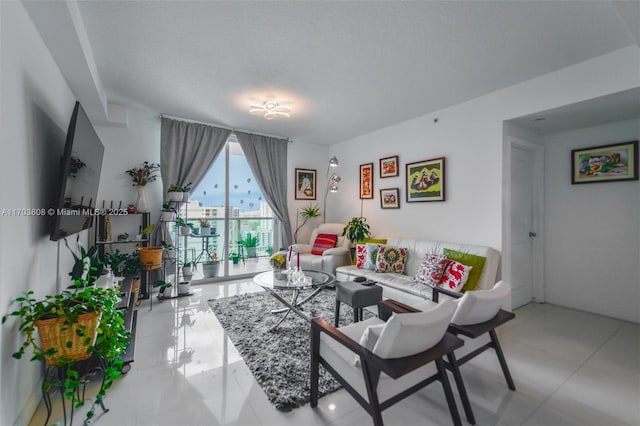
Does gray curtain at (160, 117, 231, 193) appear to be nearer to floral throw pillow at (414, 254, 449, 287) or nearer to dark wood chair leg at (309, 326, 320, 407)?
dark wood chair leg at (309, 326, 320, 407)

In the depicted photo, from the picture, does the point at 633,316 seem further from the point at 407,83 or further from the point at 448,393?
the point at 407,83

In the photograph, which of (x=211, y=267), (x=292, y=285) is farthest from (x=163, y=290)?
(x=292, y=285)

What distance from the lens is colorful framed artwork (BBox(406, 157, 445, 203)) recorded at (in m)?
3.69

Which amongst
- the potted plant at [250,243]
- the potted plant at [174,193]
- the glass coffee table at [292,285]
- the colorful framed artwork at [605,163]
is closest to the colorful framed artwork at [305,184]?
the potted plant at [250,243]

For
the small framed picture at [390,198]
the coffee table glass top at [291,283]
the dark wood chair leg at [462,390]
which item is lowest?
the dark wood chair leg at [462,390]

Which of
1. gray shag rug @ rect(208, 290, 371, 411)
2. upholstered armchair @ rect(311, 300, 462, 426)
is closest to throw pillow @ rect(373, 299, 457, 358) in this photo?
upholstered armchair @ rect(311, 300, 462, 426)

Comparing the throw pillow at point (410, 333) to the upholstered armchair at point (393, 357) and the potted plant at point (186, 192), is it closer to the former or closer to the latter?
the upholstered armchair at point (393, 357)

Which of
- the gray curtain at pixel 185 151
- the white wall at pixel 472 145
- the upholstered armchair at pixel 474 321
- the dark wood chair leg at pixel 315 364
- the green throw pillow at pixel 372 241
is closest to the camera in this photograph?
the upholstered armchair at pixel 474 321

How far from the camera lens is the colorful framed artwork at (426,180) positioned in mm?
3693

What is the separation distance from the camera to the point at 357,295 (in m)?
2.60

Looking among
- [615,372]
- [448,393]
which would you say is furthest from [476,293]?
[615,372]

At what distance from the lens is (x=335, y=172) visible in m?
5.67

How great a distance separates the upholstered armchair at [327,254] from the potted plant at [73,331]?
2656 mm

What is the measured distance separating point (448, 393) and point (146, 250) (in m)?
3.55
